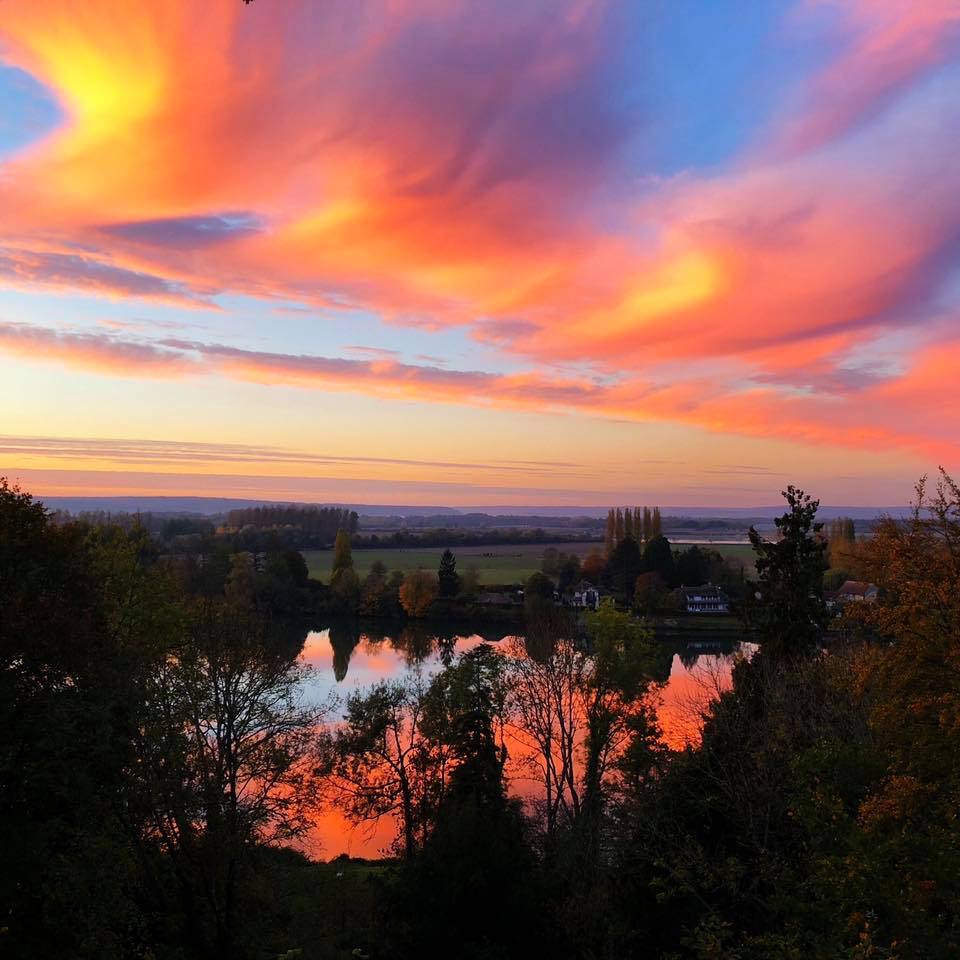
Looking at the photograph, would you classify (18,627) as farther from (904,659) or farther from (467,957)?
(904,659)

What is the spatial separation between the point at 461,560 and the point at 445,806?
353ft

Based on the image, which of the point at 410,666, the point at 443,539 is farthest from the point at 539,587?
the point at 443,539

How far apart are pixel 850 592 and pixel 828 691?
68033mm

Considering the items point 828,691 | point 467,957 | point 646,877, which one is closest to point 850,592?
point 828,691

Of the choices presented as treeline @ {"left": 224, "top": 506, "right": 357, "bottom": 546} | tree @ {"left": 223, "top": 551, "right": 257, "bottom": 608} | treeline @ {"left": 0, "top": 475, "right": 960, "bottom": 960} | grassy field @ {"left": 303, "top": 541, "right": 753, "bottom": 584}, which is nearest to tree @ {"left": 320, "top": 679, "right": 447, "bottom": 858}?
treeline @ {"left": 0, "top": 475, "right": 960, "bottom": 960}

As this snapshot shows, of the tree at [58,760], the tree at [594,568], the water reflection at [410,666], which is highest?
the tree at [58,760]

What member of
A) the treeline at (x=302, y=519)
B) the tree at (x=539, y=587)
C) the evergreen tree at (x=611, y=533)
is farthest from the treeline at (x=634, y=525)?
the treeline at (x=302, y=519)

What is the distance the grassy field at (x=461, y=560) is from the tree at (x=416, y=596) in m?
17.8

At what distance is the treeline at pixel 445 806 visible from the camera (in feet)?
31.8

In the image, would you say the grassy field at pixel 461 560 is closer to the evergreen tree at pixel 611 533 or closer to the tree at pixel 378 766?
the evergreen tree at pixel 611 533

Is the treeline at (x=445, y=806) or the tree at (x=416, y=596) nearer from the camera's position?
the treeline at (x=445, y=806)

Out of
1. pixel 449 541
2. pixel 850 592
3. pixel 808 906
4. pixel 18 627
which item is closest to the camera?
pixel 808 906

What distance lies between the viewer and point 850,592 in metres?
79.2

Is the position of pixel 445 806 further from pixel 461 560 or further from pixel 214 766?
pixel 461 560
